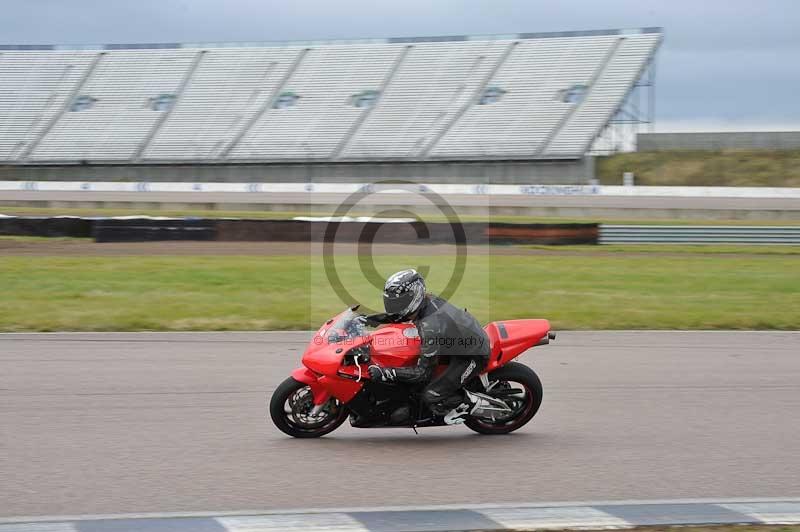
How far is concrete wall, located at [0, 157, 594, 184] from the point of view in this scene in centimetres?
4441

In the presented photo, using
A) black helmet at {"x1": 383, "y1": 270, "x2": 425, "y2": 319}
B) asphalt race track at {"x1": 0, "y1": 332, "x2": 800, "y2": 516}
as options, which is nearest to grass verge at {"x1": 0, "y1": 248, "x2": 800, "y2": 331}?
asphalt race track at {"x1": 0, "y1": 332, "x2": 800, "y2": 516}

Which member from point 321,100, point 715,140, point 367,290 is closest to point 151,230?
point 367,290

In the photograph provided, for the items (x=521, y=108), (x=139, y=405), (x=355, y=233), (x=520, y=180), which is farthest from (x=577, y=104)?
(x=139, y=405)

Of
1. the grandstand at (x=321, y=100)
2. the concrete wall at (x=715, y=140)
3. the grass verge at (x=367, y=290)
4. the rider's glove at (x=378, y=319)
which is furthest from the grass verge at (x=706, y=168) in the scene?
the rider's glove at (x=378, y=319)

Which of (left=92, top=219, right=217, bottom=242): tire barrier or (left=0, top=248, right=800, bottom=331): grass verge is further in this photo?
(left=92, top=219, right=217, bottom=242): tire barrier

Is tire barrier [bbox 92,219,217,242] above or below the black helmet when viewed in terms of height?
above

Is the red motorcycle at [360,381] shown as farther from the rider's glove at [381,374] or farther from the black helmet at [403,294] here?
the black helmet at [403,294]

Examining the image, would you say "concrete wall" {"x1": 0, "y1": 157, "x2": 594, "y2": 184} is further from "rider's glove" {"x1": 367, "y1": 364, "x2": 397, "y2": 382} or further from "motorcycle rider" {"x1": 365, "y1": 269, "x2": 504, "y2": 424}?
"rider's glove" {"x1": 367, "y1": 364, "x2": 397, "y2": 382}

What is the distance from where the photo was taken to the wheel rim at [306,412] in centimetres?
672

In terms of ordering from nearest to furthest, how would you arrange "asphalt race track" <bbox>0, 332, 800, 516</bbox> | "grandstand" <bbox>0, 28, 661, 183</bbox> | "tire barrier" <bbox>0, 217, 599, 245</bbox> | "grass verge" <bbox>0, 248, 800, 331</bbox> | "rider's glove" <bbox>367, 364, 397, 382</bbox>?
1. "asphalt race track" <bbox>0, 332, 800, 516</bbox>
2. "rider's glove" <bbox>367, 364, 397, 382</bbox>
3. "grass verge" <bbox>0, 248, 800, 331</bbox>
4. "tire barrier" <bbox>0, 217, 599, 245</bbox>
5. "grandstand" <bbox>0, 28, 661, 183</bbox>

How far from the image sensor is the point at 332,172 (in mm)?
46312

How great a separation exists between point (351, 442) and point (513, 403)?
48.3 inches

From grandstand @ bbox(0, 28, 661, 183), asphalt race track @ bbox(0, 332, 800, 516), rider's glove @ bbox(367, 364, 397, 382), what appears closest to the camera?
asphalt race track @ bbox(0, 332, 800, 516)

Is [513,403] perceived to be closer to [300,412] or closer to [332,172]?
[300,412]
